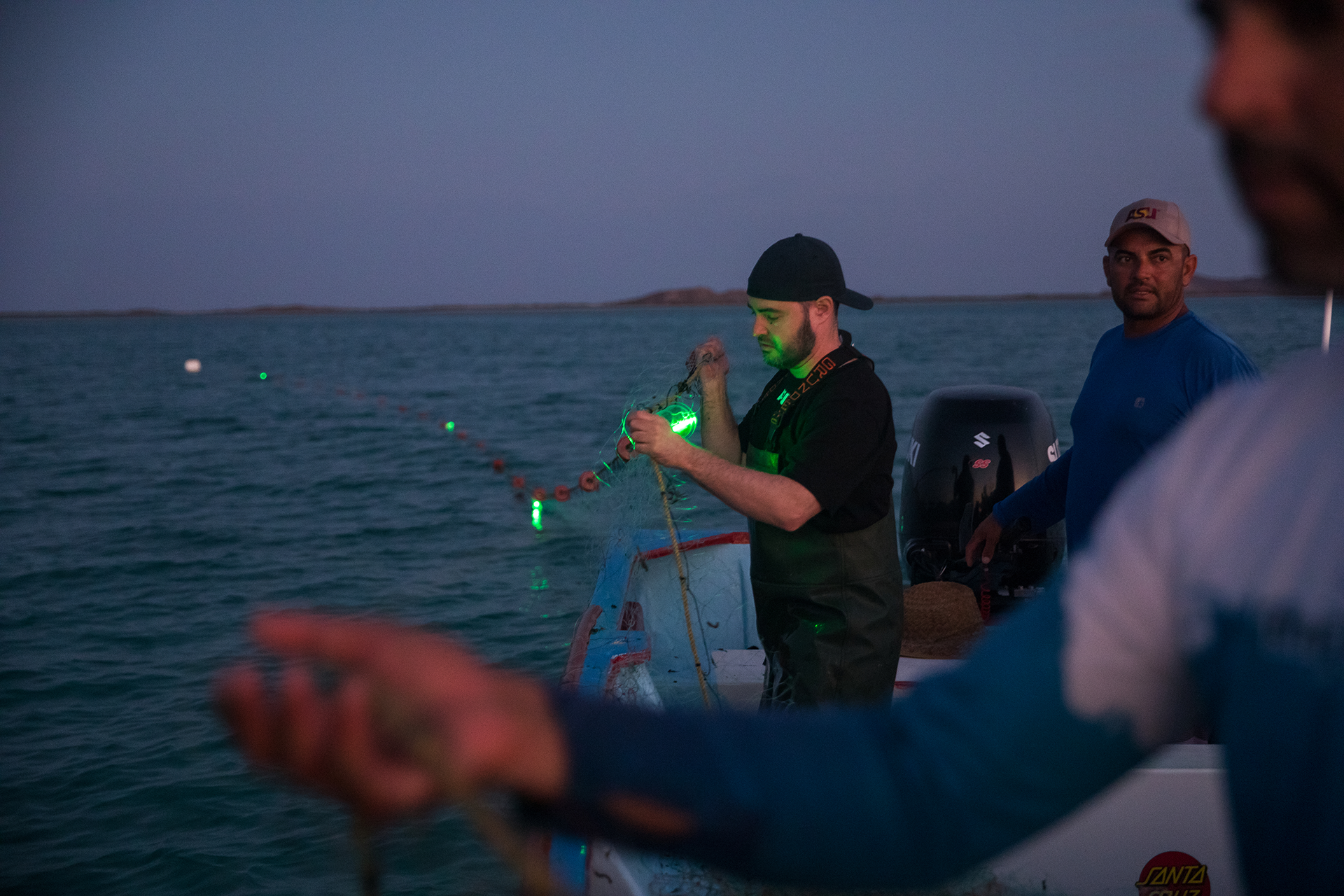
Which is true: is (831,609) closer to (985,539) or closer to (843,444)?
(843,444)

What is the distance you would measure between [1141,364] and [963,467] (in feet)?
8.04

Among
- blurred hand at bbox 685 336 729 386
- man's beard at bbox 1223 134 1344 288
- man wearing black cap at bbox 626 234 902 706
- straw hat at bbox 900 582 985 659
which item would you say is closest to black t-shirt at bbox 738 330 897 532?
man wearing black cap at bbox 626 234 902 706

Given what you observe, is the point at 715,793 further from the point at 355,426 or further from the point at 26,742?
the point at 355,426

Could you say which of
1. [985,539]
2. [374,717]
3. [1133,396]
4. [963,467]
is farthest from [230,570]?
[374,717]

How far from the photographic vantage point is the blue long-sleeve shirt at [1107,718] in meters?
0.80

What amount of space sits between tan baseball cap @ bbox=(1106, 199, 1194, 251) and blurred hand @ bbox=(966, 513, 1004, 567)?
1316 mm

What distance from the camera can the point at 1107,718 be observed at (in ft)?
2.95

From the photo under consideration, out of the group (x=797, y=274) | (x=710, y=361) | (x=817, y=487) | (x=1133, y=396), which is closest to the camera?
(x=817, y=487)

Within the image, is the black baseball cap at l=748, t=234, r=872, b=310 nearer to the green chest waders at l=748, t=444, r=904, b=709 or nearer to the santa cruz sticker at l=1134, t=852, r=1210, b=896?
the green chest waders at l=748, t=444, r=904, b=709

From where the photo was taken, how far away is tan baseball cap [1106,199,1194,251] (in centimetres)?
404

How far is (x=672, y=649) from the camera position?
18.5ft

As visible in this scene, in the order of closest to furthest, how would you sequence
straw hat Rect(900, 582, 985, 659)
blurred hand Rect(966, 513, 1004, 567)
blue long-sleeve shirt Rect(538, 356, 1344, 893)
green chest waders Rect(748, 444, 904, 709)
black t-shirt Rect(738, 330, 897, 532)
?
blue long-sleeve shirt Rect(538, 356, 1344, 893)
black t-shirt Rect(738, 330, 897, 532)
green chest waders Rect(748, 444, 904, 709)
blurred hand Rect(966, 513, 1004, 567)
straw hat Rect(900, 582, 985, 659)

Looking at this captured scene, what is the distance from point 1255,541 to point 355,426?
31.4 meters

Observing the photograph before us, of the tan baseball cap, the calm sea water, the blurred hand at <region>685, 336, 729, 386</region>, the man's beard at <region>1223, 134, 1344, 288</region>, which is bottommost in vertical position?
the calm sea water
